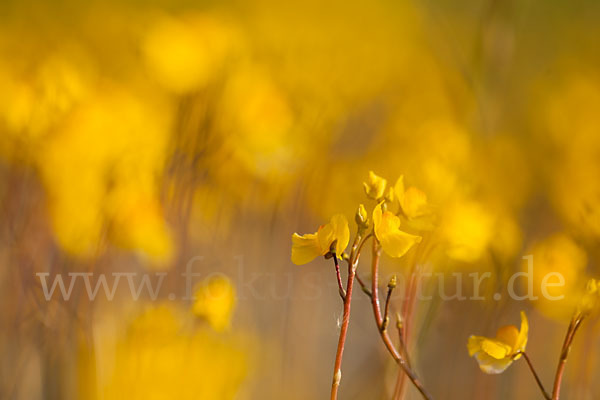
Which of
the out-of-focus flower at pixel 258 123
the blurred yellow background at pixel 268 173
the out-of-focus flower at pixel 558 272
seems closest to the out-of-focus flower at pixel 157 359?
the blurred yellow background at pixel 268 173

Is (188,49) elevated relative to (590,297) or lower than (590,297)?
elevated

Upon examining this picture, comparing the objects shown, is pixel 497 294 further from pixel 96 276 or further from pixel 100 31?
pixel 100 31

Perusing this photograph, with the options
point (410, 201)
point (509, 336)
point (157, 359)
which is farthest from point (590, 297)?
point (157, 359)

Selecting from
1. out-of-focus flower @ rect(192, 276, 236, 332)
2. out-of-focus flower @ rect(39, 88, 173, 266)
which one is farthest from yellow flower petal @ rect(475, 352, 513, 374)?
out-of-focus flower @ rect(39, 88, 173, 266)

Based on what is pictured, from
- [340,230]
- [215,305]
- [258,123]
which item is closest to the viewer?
[340,230]

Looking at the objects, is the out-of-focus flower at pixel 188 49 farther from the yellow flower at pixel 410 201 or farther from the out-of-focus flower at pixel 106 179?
the yellow flower at pixel 410 201

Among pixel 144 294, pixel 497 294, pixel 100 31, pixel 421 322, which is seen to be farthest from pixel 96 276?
pixel 497 294

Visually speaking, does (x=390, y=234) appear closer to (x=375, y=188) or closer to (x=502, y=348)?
(x=375, y=188)
